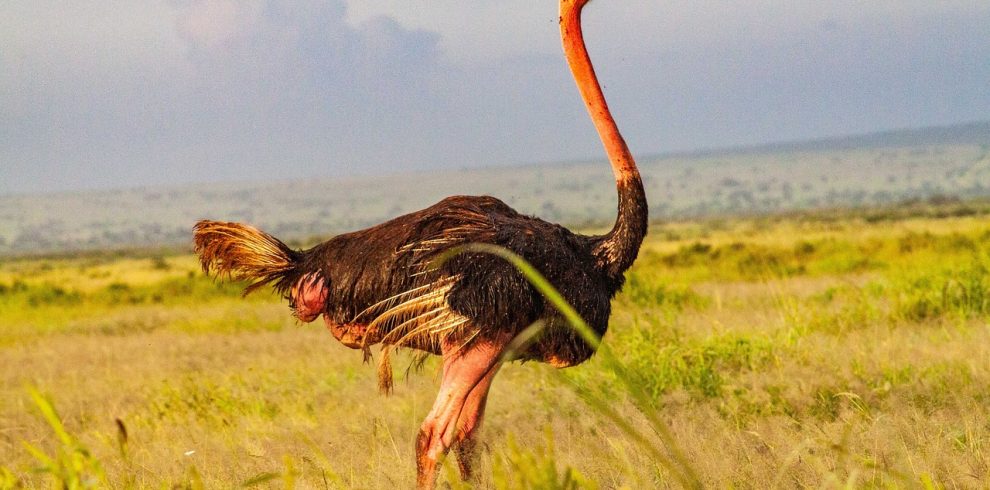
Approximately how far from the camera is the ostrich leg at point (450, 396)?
4688mm

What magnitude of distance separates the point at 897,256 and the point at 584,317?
17.7 meters

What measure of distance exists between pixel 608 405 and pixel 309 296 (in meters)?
1.41

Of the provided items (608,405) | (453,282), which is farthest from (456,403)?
(608,405)

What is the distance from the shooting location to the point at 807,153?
572 ft

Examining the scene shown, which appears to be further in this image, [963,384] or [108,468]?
[963,384]

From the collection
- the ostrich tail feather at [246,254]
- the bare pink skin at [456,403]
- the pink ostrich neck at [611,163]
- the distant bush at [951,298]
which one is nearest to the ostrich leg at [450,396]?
the bare pink skin at [456,403]

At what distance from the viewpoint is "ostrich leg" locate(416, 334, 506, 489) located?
4.69 metres

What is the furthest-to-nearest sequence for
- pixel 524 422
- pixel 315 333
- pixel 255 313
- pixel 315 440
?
pixel 255 313, pixel 315 333, pixel 524 422, pixel 315 440

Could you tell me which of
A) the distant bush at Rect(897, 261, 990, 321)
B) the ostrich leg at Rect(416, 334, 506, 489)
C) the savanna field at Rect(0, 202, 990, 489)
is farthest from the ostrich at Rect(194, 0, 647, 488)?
the distant bush at Rect(897, 261, 990, 321)

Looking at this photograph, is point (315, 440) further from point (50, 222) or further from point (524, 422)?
point (50, 222)

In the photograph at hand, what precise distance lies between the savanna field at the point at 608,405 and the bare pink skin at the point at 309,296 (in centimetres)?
62

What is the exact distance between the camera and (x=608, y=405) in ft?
17.7

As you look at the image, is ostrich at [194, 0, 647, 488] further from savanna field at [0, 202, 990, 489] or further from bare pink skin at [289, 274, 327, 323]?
savanna field at [0, 202, 990, 489]

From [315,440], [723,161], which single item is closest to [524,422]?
[315,440]
